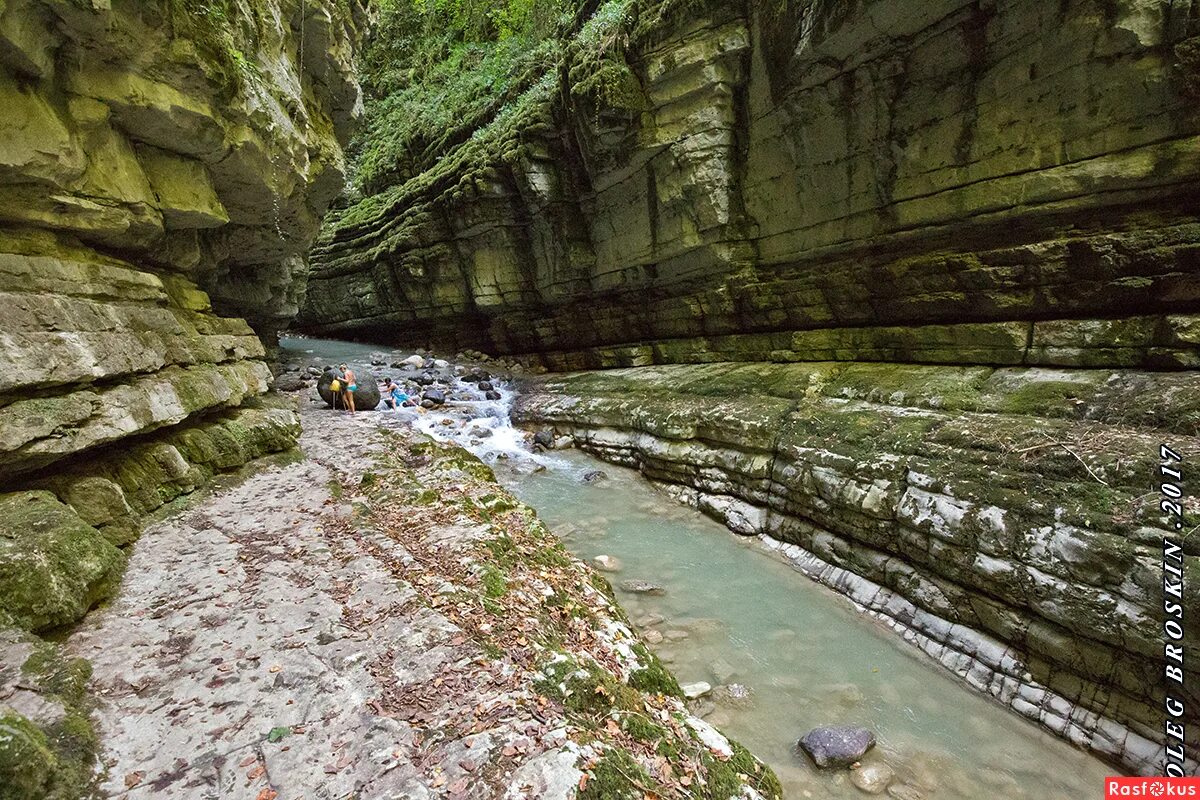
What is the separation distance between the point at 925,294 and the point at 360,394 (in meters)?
13.1

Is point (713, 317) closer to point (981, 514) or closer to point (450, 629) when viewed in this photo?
point (981, 514)

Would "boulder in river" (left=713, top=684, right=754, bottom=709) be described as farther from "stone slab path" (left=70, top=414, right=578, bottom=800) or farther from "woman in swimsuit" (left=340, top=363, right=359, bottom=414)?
"woman in swimsuit" (left=340, top=363, right=359, bottom=414)

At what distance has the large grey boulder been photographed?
13297 mm

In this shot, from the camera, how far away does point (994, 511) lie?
18.6 feet

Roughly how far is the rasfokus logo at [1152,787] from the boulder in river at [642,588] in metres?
4.31

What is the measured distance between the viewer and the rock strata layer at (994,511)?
464 cm

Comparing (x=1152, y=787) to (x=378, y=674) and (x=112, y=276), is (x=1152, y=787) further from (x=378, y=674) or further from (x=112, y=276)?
(x=112, y=276)

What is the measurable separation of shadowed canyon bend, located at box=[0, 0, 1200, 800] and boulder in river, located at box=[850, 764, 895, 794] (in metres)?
1.49

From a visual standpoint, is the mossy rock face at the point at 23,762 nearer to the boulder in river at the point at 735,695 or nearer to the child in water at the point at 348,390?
the boulder in river at the point at 735,695

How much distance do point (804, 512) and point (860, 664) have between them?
2.50 m

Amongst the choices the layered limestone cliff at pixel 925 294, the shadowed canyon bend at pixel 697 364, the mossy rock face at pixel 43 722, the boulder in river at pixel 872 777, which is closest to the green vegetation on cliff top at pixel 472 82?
the layered limestone cliff at pixel 925 294

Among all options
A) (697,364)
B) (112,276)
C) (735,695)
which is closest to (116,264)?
(112,276)

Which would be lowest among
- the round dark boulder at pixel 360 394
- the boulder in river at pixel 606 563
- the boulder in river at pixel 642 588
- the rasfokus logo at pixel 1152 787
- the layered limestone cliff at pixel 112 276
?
the rasfokus logo at pixel 1152 787

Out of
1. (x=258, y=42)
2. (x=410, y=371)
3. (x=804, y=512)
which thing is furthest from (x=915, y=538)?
(x=410, y=371)
